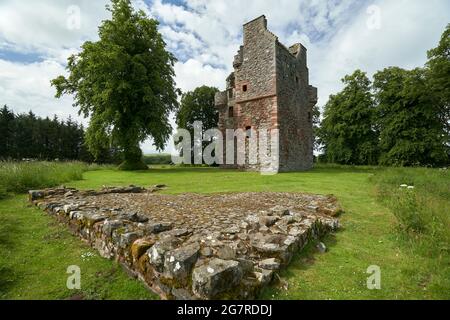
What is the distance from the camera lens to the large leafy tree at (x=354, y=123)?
33.3 meters

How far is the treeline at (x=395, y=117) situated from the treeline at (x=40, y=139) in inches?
1539

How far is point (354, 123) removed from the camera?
34250mm

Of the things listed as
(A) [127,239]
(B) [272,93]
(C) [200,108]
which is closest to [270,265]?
(A) [127,239]

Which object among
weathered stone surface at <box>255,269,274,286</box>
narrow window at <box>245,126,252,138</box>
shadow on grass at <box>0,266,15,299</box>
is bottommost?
shadow on grass at <box>0,266,15,299</box>

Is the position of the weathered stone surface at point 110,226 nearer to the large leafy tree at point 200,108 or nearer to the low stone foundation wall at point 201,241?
the low stone foundation wall at point 201,241

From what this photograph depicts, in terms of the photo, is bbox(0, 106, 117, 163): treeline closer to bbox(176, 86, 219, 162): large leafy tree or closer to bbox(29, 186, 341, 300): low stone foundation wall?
bbox(176, 86, 219, 162): large leafy tree

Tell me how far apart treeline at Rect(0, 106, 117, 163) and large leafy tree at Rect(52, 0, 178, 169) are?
24935 mm

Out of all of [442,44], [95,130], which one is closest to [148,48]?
[95,130]

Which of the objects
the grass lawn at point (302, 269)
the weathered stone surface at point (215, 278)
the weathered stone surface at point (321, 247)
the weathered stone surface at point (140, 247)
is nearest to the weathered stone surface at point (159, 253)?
the weathered stone surface at point (140, 247)

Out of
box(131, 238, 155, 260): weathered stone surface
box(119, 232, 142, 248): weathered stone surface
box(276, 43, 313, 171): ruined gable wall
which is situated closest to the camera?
box(131, 238, 155, 260): weathered stone surface

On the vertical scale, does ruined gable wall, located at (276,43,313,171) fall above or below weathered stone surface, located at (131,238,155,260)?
above

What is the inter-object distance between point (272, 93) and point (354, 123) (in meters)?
18.4

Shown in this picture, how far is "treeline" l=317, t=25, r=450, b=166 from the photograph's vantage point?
27891 millimetres

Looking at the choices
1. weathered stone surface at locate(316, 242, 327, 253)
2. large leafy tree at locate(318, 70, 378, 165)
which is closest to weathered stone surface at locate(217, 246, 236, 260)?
weathered stone surface at locate(316, 242, 327, 253)
